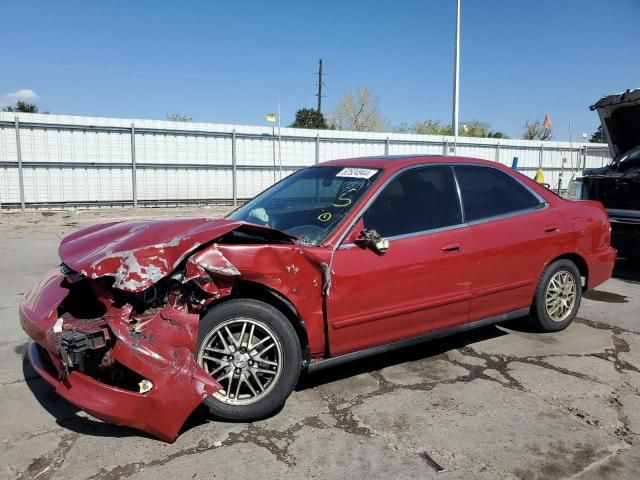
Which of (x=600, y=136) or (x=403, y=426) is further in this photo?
(x=600, y=136)

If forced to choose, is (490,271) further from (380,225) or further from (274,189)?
(274,189)

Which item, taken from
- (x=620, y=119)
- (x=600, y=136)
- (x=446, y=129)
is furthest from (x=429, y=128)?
(x=620, y=119)

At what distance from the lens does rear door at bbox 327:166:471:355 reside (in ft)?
10.8

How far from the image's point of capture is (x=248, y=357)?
299 centimetres

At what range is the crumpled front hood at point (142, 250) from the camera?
8.90ft

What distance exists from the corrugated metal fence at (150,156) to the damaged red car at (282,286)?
1265 centimetres

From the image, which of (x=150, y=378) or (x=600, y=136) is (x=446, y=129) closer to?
(x=600, y=136)

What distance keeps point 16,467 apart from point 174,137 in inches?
576

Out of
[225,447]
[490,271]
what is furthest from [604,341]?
[225,447]

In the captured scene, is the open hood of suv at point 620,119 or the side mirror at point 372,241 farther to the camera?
the open hood of suv at point 620,119

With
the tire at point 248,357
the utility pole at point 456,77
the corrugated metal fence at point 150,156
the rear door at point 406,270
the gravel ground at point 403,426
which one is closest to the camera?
the gravel ground at point 403,426

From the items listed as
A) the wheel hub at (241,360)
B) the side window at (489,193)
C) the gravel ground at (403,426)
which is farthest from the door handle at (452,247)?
the wheel hub at (241,360)

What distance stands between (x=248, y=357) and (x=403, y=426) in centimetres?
102

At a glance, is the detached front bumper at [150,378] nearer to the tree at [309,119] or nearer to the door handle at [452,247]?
the door handle at [452,247]
